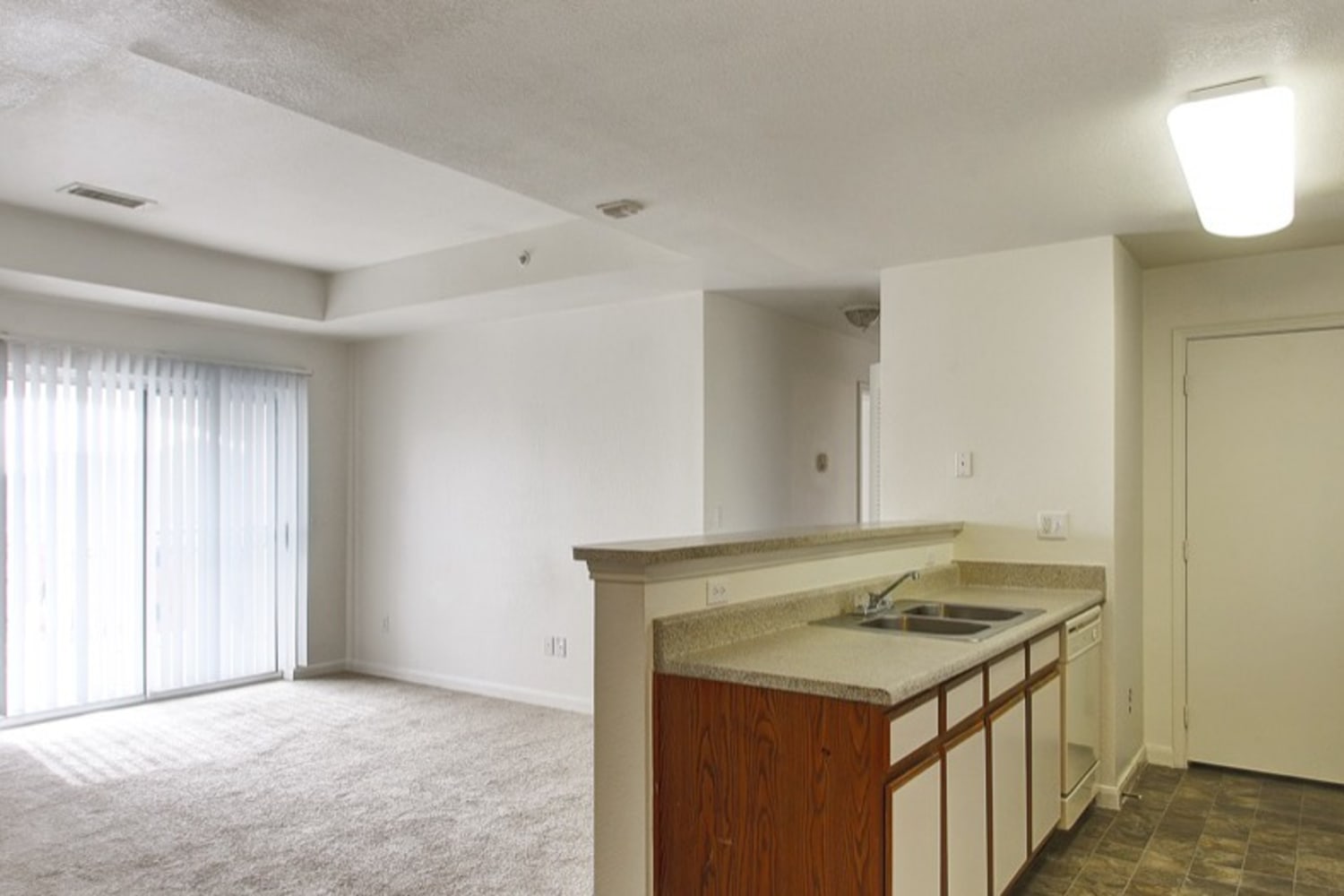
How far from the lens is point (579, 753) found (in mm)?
4480

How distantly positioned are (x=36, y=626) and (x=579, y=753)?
10.3 feet

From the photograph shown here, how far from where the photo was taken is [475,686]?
19.4 ft

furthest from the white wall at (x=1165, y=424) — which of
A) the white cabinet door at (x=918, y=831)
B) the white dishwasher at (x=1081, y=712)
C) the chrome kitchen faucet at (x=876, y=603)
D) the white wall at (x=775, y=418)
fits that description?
the white cabinet door at (x=918, y=831)

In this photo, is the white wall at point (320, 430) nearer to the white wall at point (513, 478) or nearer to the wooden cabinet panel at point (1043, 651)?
the white wall at point (513, 478)

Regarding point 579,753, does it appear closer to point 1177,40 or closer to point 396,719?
point 396,719

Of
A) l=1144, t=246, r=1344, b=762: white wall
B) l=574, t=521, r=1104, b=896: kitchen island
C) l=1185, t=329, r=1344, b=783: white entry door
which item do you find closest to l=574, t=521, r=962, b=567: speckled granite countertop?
l=574, t=521, r=1104, b=896: kitchen island

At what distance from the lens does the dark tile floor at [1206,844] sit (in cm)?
297

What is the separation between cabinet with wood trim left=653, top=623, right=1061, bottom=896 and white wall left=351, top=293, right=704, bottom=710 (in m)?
2.64

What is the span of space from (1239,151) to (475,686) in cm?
502

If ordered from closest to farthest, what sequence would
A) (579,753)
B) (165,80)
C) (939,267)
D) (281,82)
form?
1. (281,82)
2. (165,80)
3. (939,267)
4. (579,753)

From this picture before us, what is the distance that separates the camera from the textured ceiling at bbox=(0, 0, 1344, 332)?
76.1 inches

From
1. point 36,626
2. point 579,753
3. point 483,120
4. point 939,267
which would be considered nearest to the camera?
point 483,120

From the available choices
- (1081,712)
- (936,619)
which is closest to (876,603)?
(936,619)

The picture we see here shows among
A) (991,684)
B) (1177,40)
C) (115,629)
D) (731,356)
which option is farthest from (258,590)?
(1177,40)
